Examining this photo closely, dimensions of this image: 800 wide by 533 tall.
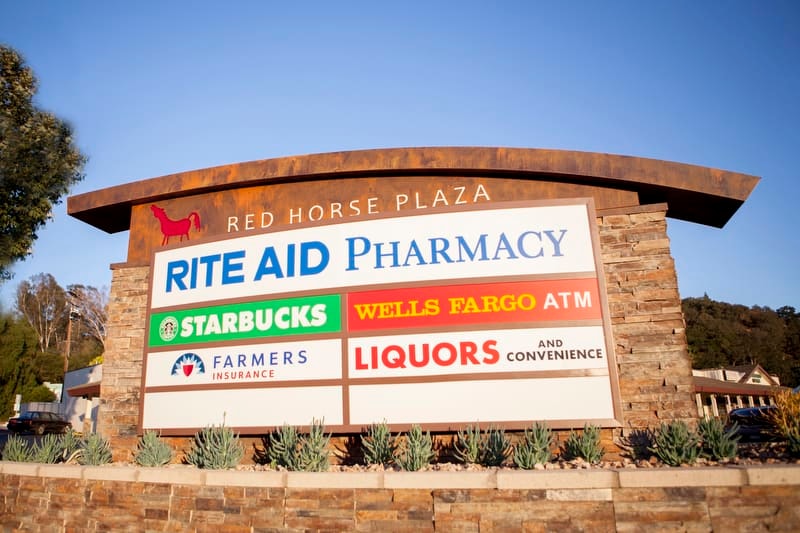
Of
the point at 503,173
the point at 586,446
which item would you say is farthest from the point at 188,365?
the point at 586,446

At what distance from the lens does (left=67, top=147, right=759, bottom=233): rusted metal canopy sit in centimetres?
862

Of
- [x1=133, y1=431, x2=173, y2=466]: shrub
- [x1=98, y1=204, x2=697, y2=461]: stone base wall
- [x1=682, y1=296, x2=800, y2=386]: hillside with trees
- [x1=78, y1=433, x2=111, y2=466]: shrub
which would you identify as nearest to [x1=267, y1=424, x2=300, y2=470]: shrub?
[x1=133, y1=431, x2=173, y2=466]: shrub

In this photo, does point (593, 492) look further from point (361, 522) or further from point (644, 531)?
point (361, 522)

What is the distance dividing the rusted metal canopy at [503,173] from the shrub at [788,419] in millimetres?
3367

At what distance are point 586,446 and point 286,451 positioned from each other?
4202 millimetres

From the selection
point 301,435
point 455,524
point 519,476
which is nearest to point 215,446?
point 301,435

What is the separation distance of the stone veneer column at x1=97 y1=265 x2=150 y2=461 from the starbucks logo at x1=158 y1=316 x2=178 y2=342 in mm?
645

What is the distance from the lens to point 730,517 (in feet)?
17.4

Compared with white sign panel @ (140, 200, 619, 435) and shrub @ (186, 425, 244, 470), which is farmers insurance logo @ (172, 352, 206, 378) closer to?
white sign panel @ (140, 200, 619, 435)

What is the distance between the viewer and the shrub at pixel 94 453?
27.0 ft

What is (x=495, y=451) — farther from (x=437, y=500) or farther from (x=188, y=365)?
(x=188, y=365)

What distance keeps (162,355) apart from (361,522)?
5694 mm

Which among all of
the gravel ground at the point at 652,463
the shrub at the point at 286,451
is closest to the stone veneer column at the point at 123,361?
the shrub at the point at 286,451

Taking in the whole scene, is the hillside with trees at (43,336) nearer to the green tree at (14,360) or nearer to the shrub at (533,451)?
the green tree at (14,360)
